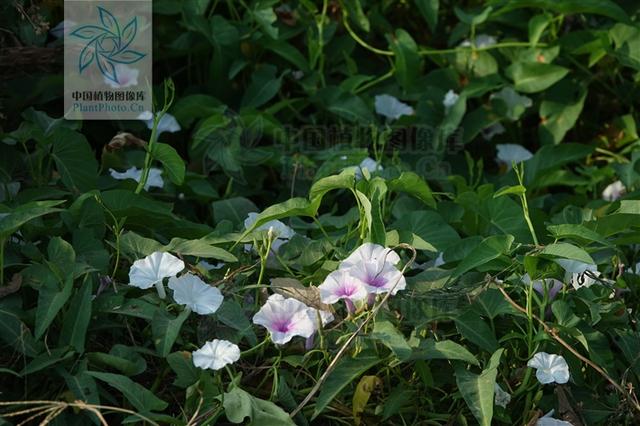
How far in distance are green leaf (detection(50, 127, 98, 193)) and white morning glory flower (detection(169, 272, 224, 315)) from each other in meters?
0.43

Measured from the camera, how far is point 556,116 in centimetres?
252

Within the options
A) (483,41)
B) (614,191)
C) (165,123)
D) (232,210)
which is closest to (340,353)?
(232,210)

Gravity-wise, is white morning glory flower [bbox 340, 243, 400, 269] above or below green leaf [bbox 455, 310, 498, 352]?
above

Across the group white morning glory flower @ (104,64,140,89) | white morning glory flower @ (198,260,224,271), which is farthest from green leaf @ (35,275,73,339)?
white morning glory flower @ (104,64,140,89)

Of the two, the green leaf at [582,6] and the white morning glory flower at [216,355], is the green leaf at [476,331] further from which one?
the green leaf at [582,6]

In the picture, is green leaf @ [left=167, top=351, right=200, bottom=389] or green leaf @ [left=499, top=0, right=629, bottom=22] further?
green leaf @ [left=499, top=0, right=629, bottom=22]

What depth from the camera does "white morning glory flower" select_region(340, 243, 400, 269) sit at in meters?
1.46

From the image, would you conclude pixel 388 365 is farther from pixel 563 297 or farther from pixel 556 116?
pixel 556 116

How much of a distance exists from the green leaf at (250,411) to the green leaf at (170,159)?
0.50 m

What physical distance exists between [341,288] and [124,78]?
3.32 ft

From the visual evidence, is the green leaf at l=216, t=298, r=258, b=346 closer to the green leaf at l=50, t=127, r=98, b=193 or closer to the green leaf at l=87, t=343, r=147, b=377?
the green leaf at l=87, t=343, r=147, b=377

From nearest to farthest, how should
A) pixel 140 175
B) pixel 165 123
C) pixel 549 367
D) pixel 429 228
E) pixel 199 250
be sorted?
pixel 549 367, pixel 199 250, pixel 429 228, pixel 140 175, pixel 165 123

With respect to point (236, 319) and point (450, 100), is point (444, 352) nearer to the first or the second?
point (236, 319)

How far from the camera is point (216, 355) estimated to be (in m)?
1.36
